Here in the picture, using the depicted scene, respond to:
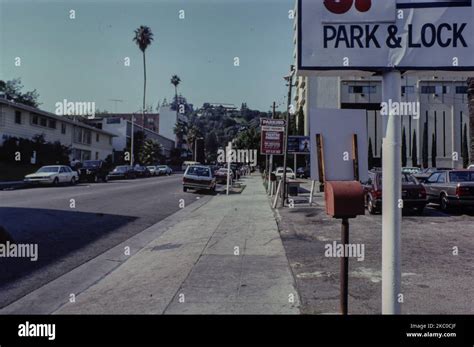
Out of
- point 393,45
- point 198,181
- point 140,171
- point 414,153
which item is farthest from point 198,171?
point 414,153

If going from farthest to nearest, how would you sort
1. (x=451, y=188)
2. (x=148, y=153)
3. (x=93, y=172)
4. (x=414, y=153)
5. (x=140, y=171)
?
1. (x=148, y=153)
2. (x=414, y=153)
3. (x=140, y=171)
4. (x=93, y=172)
5. (x=451, y=188)

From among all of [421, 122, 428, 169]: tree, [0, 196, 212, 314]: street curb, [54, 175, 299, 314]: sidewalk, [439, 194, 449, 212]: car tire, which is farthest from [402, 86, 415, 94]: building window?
[421, 122, 428, 169]: tree

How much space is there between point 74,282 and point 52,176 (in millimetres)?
25507

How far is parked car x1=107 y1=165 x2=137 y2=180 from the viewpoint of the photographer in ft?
145

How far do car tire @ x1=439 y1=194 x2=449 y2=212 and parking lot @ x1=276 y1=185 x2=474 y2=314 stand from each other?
2266 millimetres

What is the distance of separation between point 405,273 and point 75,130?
163ft

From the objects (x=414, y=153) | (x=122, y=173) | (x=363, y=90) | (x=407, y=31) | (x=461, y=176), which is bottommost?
(x=122, y=173)

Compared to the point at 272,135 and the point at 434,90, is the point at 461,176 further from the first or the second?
the point at 434,90

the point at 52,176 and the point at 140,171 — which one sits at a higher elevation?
the point at 140,171

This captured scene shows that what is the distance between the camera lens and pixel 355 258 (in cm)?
804

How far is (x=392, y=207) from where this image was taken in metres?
3.64

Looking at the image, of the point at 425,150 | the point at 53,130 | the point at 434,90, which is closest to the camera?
the point at 53,130
